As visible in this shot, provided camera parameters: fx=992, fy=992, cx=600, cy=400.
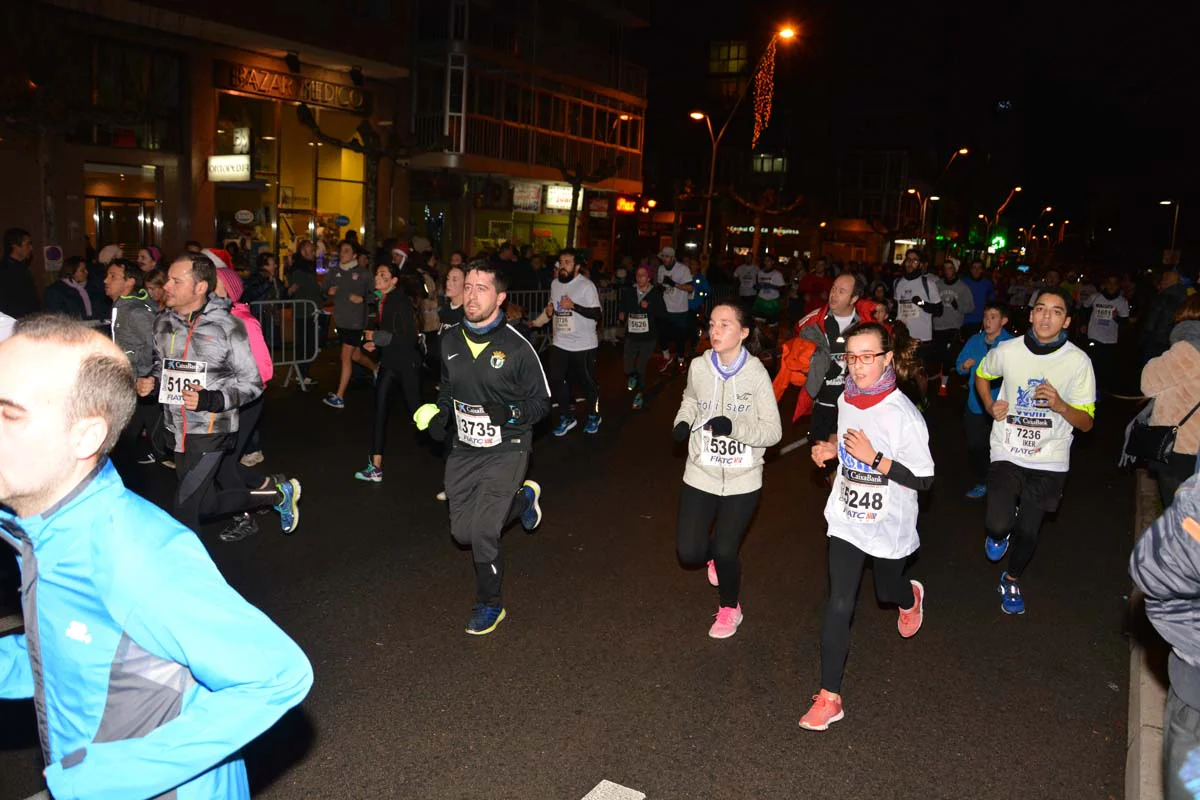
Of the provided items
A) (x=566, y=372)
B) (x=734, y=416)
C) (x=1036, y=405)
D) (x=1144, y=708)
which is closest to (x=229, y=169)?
(x=566, y=372)

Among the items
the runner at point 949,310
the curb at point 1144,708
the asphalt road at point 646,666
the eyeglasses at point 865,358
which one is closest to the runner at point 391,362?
the asphalt road at point 646,666

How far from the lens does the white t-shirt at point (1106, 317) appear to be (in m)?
15.5

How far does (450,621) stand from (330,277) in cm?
882

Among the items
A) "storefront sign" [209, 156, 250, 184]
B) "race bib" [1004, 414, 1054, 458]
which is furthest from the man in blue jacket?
"storefront sign" [209, 156, 250, 184]

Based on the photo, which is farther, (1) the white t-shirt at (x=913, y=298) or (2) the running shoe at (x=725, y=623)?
(1) the white t-shirt at (x=913, y=298)

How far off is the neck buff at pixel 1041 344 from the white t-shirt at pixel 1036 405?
1.0 inches

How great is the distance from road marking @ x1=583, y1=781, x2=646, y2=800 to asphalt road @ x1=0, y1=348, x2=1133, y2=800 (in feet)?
0.18

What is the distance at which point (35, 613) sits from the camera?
199 centimetres

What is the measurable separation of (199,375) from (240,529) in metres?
1.76

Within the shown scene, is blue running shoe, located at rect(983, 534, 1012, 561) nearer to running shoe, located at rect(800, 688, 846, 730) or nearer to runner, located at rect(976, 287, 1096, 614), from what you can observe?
runner, located at rect(976, 287, 1096, 614)

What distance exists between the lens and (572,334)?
11938 mm

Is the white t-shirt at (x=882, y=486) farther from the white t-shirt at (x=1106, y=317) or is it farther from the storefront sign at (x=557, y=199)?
the storefront sign at (x=557, y=199)

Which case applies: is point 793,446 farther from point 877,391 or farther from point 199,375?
point 199,375

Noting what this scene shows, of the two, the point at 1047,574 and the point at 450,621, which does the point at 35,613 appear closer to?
the point at 450,621
